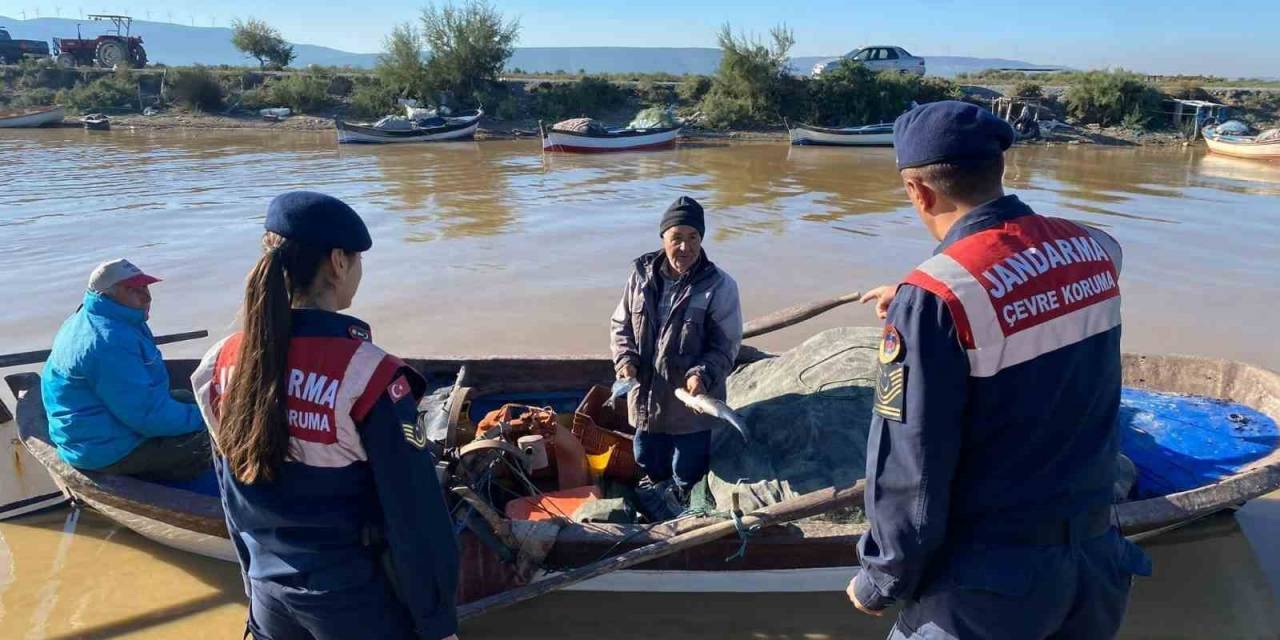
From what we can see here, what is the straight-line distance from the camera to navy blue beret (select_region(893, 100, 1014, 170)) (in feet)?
5.70

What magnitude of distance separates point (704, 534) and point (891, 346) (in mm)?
1892

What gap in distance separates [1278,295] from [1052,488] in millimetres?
10028

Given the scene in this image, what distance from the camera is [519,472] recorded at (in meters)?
4.17

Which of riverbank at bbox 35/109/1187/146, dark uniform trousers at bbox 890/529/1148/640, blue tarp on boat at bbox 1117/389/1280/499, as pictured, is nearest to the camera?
dark uniform trousers at bbox 890/529/1148/640

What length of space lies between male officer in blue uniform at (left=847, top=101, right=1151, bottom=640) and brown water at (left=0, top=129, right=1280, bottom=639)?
220 cm

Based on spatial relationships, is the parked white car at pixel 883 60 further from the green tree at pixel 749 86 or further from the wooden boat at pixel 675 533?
the wooden boat at pixel 675 533

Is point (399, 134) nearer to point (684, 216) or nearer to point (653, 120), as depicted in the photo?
point (653, 120)

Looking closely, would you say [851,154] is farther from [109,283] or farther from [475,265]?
[109,283]

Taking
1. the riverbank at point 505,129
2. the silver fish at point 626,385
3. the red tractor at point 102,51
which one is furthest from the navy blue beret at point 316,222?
the red tractor at point 102,51

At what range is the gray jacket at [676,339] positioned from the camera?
399 centimetres

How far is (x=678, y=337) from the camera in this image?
13.1 feet

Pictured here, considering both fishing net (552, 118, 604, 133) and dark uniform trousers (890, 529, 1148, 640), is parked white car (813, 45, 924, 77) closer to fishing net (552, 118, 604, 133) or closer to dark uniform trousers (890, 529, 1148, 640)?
fishing net (552, 118, 604, 133)

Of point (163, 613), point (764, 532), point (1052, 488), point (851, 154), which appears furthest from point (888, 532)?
point (851, 154)

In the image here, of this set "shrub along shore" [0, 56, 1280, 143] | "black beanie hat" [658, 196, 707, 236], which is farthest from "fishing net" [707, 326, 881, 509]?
"shrub along shore" [0, 56, 1280, 143]
